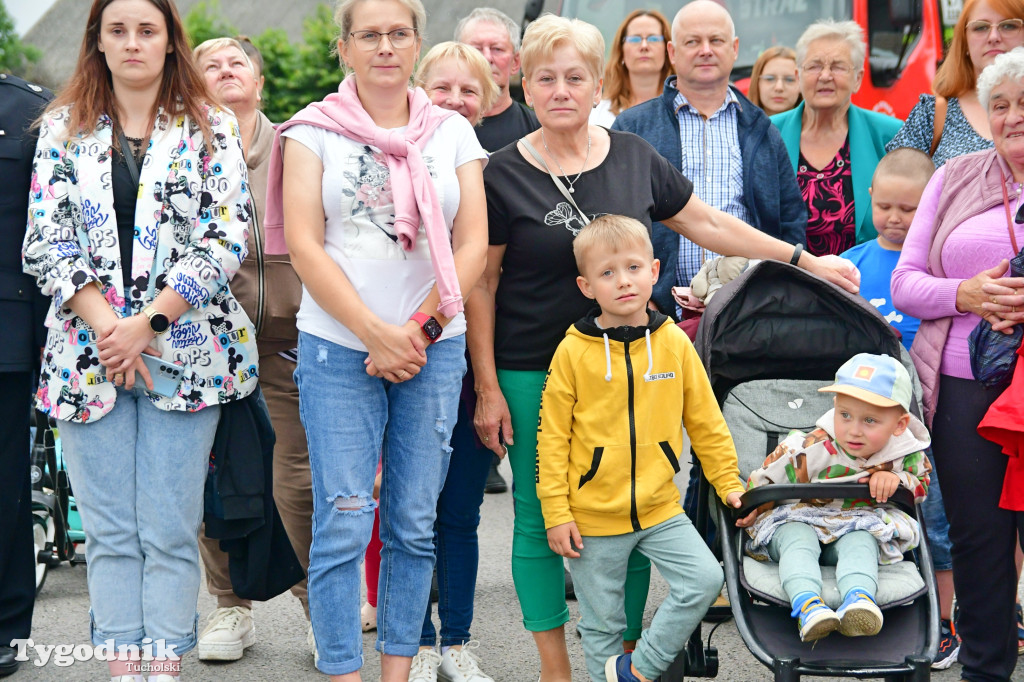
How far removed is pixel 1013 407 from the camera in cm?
323

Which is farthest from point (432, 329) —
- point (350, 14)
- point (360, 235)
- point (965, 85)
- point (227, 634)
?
point (965, 85)

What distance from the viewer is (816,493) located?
3.10 m

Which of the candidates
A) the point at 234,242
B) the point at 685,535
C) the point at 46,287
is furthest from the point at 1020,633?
the point at 46,287

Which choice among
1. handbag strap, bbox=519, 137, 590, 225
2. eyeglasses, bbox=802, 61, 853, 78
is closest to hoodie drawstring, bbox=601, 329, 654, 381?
handbag strap, bbox=519, 137, 590, 225

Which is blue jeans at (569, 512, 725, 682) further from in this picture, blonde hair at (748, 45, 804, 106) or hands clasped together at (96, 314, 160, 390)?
blonde hair at (748, 45, 804, 106)

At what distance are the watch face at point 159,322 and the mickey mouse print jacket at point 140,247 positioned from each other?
0.06 metres

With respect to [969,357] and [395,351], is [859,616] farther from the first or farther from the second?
[395,351]

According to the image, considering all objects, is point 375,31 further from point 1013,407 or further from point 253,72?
point 1013,407

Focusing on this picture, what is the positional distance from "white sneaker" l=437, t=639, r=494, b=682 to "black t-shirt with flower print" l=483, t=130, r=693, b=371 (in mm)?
1031

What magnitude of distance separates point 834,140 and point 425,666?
2.91m

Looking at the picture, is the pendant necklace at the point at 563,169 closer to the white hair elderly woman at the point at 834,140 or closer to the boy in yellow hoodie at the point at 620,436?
the boy in yellow hoodie at the point at 620,436

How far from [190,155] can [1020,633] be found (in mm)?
3326

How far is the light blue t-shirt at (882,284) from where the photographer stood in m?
4.07

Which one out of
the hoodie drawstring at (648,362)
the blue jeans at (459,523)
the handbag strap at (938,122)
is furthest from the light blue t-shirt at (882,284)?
the blue jeans at (459,523)
